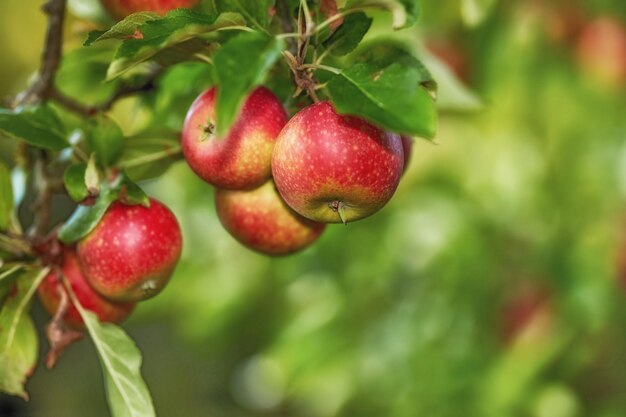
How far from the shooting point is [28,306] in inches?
31.3

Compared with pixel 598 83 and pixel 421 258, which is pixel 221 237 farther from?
pixel 598 83

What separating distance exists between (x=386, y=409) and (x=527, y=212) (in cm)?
50

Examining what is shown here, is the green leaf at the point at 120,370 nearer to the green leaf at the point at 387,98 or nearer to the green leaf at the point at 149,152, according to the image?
the green leaf at the point at 149,152

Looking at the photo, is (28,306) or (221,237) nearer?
(28,306)

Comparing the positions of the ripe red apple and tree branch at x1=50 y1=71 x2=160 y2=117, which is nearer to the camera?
tree branch at x1=50 y1=71 x2=160 y2=117

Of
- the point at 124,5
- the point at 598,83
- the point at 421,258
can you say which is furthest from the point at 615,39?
the point at 124,5

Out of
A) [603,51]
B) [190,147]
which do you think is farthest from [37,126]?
[603,51]

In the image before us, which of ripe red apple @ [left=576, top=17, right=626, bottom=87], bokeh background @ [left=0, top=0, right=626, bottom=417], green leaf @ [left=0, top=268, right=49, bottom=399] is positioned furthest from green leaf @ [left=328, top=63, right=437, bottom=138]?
ripe red apple @ [left=576, top=17, right=626, bottom=87]

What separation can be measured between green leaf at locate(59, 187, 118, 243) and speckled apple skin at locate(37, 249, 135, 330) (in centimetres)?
5

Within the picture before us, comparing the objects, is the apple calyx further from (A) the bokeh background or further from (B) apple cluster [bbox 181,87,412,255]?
(A) the bokeh background

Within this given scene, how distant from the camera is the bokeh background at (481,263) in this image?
4.97 ft

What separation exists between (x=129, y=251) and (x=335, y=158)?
22cm

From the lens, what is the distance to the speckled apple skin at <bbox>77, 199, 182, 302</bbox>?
2.43ft

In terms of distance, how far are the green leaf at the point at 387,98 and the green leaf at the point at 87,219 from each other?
0.74 ft
